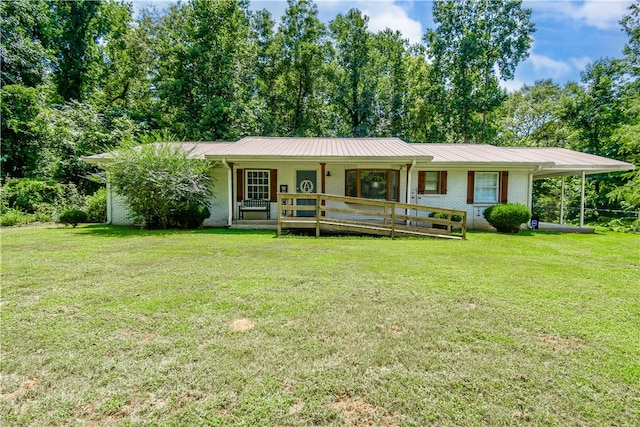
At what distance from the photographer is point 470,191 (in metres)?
12.4

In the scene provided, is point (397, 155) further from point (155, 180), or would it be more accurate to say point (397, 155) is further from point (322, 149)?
point (155, 180)

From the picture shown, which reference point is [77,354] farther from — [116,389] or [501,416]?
[501,416]

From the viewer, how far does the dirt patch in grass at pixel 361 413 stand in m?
1.93

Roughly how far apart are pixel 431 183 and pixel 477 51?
1455cm

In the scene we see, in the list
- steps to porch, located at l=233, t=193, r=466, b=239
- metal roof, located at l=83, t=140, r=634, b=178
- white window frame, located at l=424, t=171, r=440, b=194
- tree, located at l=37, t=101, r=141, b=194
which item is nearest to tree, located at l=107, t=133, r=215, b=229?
metal roof, located at l=83, t=140, r=634, b=178

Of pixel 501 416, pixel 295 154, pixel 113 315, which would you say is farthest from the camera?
pixel 295 154

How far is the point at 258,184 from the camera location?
12.5 meters

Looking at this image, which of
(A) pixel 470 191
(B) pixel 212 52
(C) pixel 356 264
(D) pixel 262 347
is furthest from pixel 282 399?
(B) pixel 212 52

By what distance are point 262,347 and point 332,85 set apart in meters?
23.2

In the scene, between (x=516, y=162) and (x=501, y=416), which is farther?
(x=516, y=162)

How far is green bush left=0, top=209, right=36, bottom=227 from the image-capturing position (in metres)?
11.7

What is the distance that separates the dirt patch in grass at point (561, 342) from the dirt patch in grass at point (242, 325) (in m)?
2.78

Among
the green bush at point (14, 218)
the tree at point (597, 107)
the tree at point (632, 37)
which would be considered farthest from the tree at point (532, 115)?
the green bush at point (14, 218)

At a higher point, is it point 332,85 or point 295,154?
point 332,85
